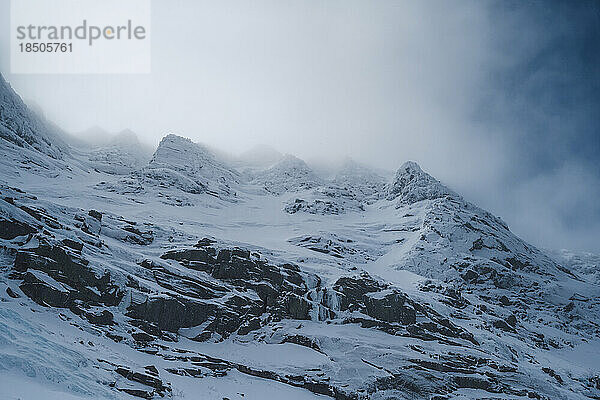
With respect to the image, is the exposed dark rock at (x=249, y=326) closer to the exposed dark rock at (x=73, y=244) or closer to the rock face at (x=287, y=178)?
the exposed dark rock at (x=73, y=244)

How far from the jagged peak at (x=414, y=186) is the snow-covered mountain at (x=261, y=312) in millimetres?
31399

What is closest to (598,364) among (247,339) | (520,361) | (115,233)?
(520,361)

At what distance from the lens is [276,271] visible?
177ft

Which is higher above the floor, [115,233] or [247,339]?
[115,233]

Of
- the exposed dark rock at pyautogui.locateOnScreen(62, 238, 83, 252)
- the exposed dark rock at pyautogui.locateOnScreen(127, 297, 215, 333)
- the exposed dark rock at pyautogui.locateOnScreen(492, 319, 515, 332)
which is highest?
the exposed dark rock at pyautogui.locateOnScreen(62, 238, 83, 252)

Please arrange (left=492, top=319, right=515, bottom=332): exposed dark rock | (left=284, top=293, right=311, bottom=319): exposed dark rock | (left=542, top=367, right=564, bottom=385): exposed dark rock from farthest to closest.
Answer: (left=492, top=319, right=515, bottom=332): exposed dark rock
(left=284, top=293, right=311, bottom=319): exposed dark rock
(left=542, top=367, right=564, bottom=385): exposed dark rock

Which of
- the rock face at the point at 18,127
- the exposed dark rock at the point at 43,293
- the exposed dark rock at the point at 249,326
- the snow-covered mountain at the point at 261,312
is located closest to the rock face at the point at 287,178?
the snow-covered mountain at the point at 261,312

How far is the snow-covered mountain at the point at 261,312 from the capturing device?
30.4 m

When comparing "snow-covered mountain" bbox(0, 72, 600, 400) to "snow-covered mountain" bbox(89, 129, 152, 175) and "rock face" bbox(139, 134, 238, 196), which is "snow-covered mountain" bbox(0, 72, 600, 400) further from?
"snow-covered mountain" bbox(89, 129, 152, 175)

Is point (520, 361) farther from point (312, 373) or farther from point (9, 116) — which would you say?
point (9, 116)

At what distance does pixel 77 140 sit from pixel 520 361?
190m

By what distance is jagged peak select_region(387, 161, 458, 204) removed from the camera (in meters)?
124

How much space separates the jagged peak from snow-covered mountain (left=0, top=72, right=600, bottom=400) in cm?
3140

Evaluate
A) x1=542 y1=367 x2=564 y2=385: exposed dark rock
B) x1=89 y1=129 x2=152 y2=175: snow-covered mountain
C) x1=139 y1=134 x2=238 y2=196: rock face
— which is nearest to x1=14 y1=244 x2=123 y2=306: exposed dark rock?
x1=542 y1=367 x2=564 y2=385: exposed dark rock
